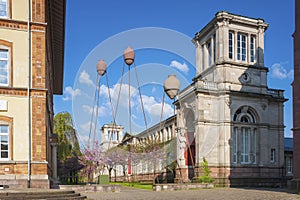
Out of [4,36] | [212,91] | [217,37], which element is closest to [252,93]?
[212,91]

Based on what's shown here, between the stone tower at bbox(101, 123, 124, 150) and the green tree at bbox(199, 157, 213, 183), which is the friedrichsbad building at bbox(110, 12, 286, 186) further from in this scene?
the stone tower at bbox(101, 123, 124, 150)

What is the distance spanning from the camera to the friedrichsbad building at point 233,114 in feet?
134

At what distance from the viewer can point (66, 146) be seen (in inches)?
2009

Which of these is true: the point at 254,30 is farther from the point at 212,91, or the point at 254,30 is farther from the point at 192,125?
the point at 192,125

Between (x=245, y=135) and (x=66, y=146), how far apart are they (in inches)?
947

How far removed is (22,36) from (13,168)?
23.9 ft

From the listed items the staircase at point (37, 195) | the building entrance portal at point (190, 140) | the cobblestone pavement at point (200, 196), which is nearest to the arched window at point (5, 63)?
the staircase at point (37, 195)

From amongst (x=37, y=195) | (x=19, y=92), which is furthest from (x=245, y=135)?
→ (x=37, y=195)

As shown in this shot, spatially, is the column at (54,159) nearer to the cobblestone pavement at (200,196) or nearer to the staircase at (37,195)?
the cobblestone pavement at (200,196)

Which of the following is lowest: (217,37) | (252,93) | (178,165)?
(178,165)

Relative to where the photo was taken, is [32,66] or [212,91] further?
[212,91]

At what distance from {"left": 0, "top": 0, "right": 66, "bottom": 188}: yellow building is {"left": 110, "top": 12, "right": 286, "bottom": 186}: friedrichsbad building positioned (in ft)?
72.2

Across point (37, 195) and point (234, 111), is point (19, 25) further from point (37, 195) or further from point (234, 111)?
point (234, 111)

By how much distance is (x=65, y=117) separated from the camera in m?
53.0
